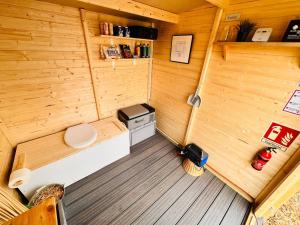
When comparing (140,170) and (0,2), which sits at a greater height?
(0,2)

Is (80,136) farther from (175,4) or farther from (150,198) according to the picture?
(175,4)

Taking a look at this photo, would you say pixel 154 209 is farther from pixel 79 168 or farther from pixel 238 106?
pixel 238 106

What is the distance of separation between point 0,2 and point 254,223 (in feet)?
11.0

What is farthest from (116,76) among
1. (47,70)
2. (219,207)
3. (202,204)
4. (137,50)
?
(219,207)

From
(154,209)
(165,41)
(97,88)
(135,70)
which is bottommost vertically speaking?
(154,209)

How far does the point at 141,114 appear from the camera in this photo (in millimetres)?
2252

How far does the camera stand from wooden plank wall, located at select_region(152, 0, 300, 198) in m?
1.11

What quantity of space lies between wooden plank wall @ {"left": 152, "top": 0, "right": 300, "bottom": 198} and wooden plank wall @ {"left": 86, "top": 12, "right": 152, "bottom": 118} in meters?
0.50

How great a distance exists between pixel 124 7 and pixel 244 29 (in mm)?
1204

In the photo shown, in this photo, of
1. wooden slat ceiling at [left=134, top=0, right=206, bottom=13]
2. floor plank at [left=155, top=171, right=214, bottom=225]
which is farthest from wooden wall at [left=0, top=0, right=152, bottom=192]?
floor plank at [left=155, top=171, right=214, bottom=225]

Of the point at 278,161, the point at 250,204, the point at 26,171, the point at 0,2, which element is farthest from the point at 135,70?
the point at 250,204

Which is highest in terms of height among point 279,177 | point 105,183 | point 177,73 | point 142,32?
point 142,32

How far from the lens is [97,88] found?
2.01m

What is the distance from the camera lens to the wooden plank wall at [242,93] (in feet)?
3.65
